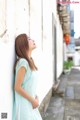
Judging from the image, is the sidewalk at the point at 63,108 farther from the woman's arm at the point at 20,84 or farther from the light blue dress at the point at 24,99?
the woman's arm at the point at 20,84

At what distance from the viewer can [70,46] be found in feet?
89.2

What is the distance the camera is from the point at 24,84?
2.52m

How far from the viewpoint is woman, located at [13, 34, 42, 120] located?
8.07ft

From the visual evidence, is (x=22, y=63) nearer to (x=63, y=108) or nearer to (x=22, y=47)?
(x=22, y=47)

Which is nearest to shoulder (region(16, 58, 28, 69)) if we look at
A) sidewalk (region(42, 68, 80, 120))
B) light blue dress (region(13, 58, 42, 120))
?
light blue dress (region(13, 58, 42, 120))

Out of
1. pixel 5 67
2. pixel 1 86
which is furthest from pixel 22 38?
pixel 1 86

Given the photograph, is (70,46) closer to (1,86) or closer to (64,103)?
(64,103)

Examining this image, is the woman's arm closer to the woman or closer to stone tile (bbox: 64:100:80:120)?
the woman

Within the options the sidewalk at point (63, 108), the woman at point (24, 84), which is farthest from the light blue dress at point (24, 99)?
the sidewalk at point (63, 108)

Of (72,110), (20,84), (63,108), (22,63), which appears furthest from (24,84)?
(63,108)

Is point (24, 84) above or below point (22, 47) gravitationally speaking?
below

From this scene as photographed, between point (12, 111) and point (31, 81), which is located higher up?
point (31, 81)

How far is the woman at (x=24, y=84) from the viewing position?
8.07ft

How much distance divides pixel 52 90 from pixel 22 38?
5017 millimetres
